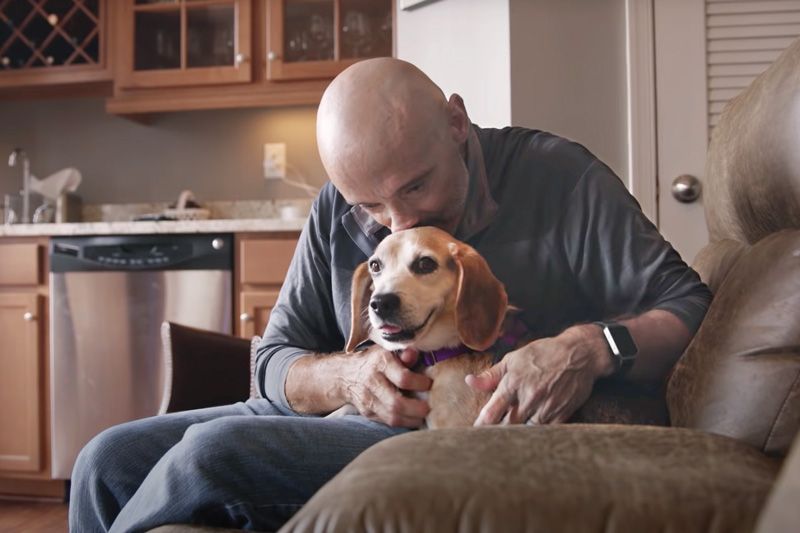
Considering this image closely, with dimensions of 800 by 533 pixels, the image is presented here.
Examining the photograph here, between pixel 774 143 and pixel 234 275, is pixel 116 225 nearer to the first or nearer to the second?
pixel 234 275

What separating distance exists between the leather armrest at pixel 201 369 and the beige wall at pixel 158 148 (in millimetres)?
1859

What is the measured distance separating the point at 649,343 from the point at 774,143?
0.25m

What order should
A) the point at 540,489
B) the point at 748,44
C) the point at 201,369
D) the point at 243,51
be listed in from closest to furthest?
1. the point at 540,489
2. the point at 201,369
3. the point at 748,44
4. the point at 243,51

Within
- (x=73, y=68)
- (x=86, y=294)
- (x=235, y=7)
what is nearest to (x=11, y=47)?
(x=73, y=68)

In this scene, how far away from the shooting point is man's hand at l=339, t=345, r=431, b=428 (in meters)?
0.98

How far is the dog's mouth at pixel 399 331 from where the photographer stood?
0.96 metres

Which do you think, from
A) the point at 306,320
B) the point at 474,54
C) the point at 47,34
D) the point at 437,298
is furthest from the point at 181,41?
the point at 437,298

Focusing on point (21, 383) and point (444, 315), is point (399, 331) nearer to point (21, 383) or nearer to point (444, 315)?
point (444, 315)

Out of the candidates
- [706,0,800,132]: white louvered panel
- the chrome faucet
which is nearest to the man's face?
[706,0,800,132]: white louvered panel

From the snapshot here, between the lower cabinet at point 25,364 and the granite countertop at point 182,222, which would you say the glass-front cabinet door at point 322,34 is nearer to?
the granite countertop at point 182,222

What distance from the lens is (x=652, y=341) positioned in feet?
3.09

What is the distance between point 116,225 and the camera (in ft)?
9.33

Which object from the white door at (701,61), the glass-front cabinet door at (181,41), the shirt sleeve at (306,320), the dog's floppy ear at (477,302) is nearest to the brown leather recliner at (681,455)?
the dog's floppy ear at (477,302)

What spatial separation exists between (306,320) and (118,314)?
190 cm
